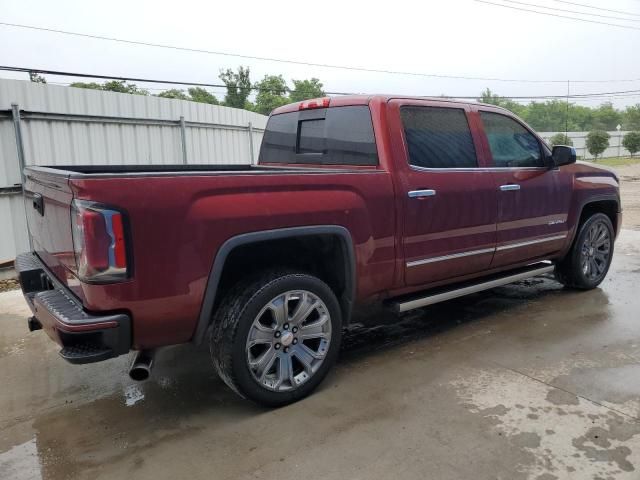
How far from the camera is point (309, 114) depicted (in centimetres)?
436

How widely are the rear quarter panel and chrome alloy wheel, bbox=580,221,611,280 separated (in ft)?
11.3

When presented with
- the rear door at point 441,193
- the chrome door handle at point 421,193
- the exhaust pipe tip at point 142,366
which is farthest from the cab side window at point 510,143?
the exhaust pipe tip at point 142,366

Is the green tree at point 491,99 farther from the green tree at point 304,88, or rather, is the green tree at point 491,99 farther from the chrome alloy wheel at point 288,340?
the chrome alloy wheel at point 288,340

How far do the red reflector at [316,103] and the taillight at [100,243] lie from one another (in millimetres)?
2189

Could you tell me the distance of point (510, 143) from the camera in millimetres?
4660

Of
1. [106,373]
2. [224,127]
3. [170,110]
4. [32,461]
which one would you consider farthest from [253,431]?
[224,127]

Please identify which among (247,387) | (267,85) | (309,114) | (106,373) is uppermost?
(267,85)

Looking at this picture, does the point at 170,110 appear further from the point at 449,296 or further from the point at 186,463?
the point at 186,463

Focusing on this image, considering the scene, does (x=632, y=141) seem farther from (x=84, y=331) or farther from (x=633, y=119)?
(x=84, y=331)

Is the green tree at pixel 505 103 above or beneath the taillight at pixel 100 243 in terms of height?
above

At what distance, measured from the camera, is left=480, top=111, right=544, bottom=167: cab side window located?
4492 mm

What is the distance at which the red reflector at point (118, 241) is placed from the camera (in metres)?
2.47

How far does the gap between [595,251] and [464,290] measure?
2281 mm

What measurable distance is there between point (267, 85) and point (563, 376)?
57107 millimetres
